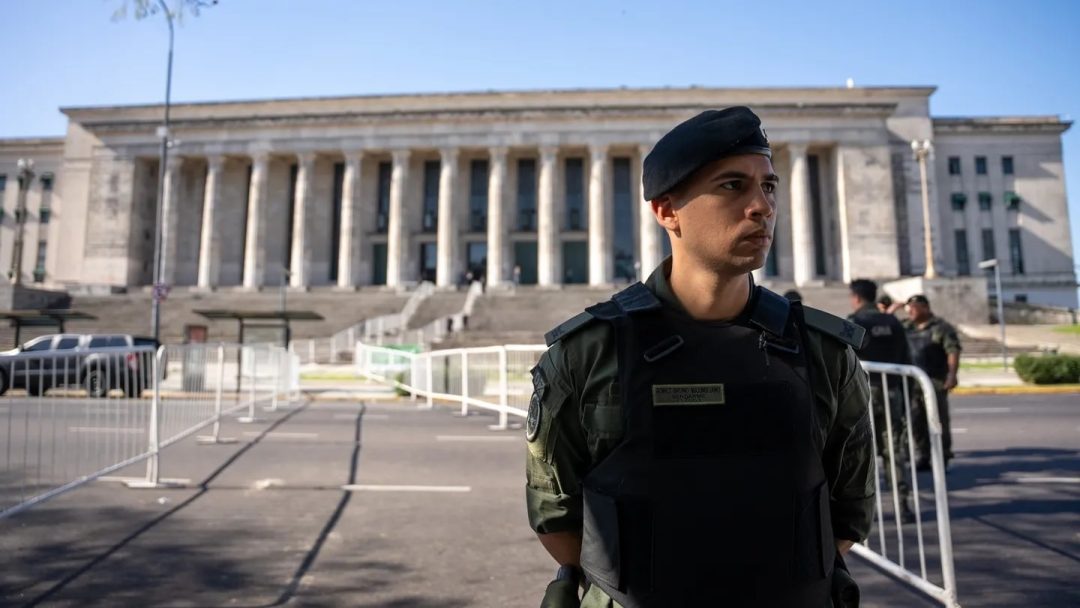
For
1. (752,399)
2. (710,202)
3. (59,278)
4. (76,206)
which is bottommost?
(752,399)

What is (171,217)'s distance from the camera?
4544cm

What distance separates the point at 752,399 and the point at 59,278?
58862mm

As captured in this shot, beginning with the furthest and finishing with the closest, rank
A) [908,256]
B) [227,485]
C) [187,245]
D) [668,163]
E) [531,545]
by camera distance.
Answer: [187,245]
[908,256]
[227,485]
[531,545]
[668,163]

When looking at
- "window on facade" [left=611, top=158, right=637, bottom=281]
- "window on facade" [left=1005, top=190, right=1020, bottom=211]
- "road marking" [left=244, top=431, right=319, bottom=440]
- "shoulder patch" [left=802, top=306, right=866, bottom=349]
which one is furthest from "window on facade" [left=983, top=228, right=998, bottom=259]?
"shoulder patch" [left=802, top=306, right=866, bottom=349]

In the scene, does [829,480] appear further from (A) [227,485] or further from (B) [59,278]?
(B) [59,278]

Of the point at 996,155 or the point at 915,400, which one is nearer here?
the point at 915,400

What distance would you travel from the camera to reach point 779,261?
1784 inches

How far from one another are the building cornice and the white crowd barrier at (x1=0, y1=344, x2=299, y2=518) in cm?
5713

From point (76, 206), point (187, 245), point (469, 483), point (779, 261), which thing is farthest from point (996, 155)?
point (76, 206)

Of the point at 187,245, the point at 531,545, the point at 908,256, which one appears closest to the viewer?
the point at 531,545

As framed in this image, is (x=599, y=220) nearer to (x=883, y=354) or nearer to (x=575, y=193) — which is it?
(x=575, y=193)

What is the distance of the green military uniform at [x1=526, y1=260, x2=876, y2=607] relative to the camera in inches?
53.7

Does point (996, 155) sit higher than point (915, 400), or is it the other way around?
point (996, 155)

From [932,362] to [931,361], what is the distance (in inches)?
0.6
